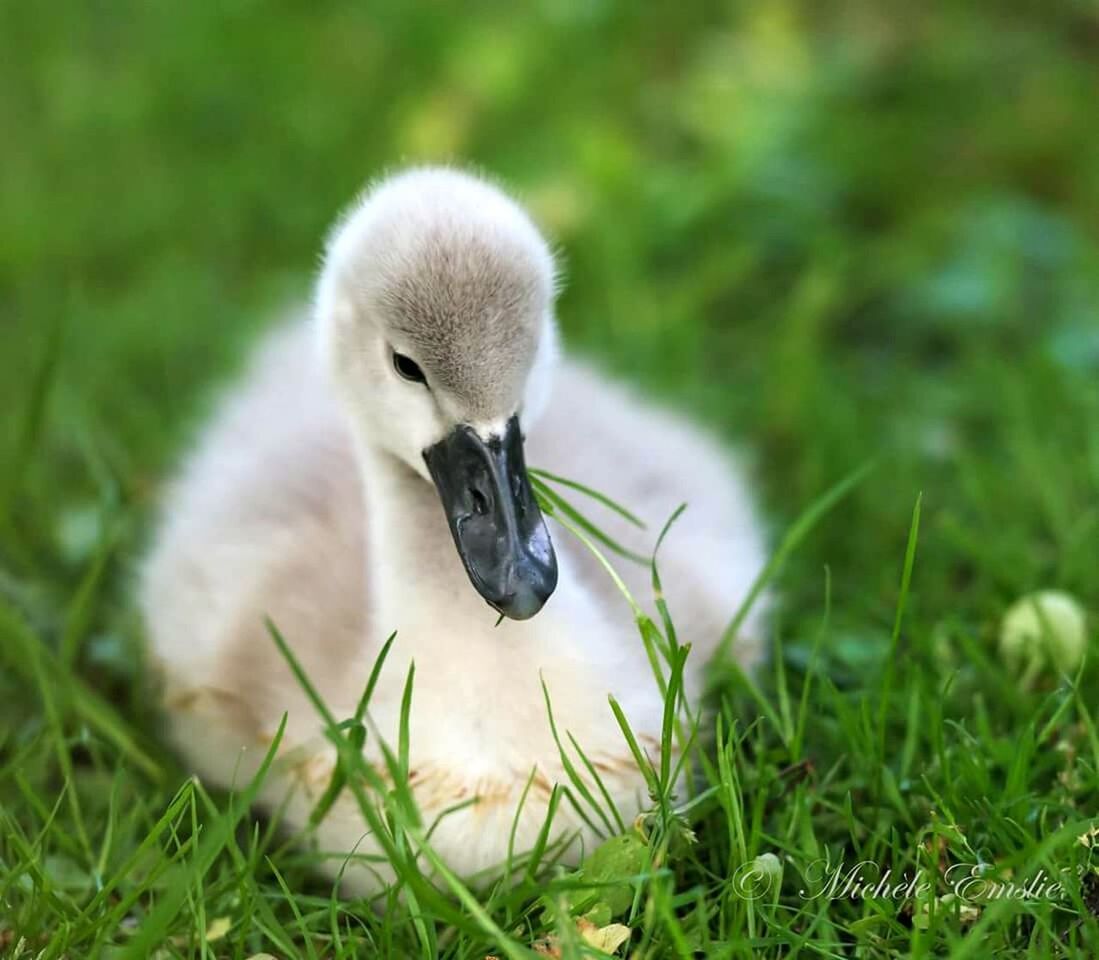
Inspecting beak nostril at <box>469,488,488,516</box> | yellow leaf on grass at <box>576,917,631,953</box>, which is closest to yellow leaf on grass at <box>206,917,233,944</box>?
yellow leaf on grass at <box>576,917,631,953</box>

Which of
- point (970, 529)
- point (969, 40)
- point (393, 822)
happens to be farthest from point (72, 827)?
point (969, 40)

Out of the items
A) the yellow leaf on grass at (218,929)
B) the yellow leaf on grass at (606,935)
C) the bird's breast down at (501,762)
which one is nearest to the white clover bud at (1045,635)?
the bird's breast down at (501,762)

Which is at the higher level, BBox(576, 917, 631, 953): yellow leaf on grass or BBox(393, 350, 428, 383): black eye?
BBox(393, 350, 428, 383): black eye

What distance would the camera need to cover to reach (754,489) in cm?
266

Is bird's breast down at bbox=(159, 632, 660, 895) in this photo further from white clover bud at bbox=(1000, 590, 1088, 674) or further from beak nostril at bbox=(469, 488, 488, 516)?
white clover bud at bbox=(1000, 590, 1088, 674)

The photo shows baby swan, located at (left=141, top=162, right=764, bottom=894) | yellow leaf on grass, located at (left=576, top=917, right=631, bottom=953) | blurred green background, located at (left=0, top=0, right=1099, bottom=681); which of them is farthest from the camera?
blurred green background, located at (left=0, top=0, right=1099, bottom=681)

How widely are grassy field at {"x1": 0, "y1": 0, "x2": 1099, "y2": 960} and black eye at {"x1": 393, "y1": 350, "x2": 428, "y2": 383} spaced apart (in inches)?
21.9

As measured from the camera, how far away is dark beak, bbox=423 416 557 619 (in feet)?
5.33

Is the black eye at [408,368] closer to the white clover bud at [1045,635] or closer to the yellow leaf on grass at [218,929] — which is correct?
the yellow leaf on grass at [218,929]

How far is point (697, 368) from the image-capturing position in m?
3.06

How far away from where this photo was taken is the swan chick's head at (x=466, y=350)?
5.35ft

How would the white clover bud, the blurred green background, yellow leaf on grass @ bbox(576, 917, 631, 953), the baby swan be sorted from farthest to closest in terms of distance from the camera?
the blurred green background
the white clover bud
the baby swan
yellow leaf on grass @ bbox(576, 917, 631, 953)

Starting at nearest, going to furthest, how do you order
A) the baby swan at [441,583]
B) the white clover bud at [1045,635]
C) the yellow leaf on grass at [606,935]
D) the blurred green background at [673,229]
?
1. the yellow leaf on grass at [606,935]
2. the baby swan at [441,583]
3. the white clover bud at [1045,635]
4. the blurred green background at [673,229]

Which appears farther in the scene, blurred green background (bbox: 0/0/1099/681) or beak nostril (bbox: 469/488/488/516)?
blurred green background (bbox: 0/0/1099/681)
